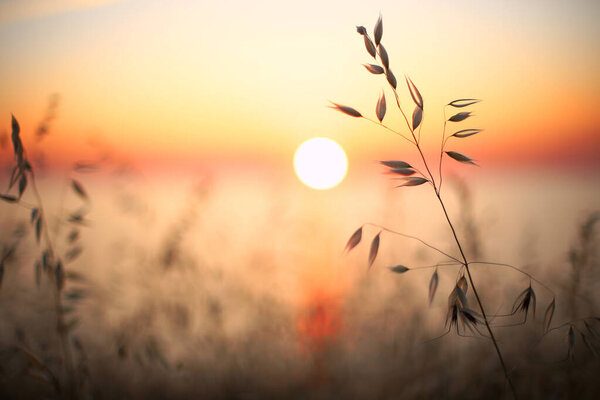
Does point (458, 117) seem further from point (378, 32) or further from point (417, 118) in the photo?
point (378, 32)

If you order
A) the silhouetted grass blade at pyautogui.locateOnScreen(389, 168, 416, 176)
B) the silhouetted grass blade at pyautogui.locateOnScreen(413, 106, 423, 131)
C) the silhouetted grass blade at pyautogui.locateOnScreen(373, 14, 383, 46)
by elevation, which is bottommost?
the silhouetted grass blade at pyautogui.locateOnScreen(389, 168, 416, 176)

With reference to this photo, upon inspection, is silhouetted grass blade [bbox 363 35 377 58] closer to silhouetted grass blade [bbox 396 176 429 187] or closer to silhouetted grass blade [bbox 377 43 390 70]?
silhouetted grass blade [bbox 377 43 390 70]

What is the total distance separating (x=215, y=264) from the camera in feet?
9.64

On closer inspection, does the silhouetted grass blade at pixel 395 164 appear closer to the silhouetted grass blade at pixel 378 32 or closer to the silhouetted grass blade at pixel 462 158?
the silhouetted grass blade at pixel 462 158

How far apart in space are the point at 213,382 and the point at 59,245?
124 centimetres

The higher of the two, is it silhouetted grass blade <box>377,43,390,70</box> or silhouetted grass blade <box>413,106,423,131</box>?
silhouetted grass blade <box>377,43,390,70</box>

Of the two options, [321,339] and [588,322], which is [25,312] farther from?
[588,322]

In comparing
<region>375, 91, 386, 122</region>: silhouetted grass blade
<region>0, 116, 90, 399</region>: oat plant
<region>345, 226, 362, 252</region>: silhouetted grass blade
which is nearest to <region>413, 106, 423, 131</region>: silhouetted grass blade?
<region>375, 91, 386, 122</region>: silhouetted grass blade

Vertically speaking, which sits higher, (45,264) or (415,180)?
(415,180)

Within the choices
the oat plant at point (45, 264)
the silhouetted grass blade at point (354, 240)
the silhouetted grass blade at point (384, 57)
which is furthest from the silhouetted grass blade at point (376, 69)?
the oat plant at point (45, 264)

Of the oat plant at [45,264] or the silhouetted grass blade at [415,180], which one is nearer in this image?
the silhouetted grass blade at [415,180]

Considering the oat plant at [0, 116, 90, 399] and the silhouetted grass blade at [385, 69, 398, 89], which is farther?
the oat plant at [0, 116, 90, 399]

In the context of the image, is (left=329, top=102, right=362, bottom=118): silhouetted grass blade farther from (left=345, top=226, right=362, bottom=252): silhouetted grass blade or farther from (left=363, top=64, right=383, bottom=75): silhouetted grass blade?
(left=345, top=226, right=362, bottom=252): silhouetted grass blade

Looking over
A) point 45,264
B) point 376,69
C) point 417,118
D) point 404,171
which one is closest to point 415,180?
point 404,171
